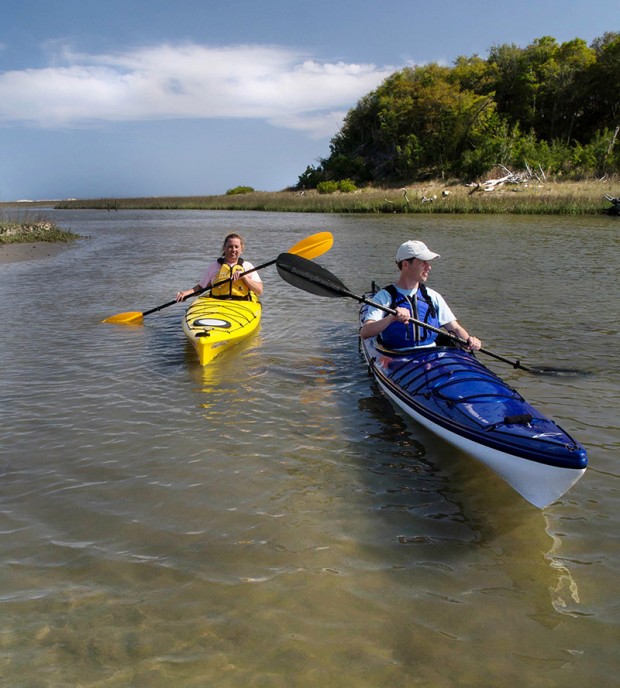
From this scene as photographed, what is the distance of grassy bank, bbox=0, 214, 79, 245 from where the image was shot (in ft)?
64.4

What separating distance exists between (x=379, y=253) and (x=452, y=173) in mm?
38400


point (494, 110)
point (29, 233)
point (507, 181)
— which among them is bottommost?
point (29, 233)

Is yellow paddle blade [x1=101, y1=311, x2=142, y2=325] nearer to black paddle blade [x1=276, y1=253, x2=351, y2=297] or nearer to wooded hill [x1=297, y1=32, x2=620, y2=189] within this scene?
black paddle blade [x1=276, y1=253, x2=351, y2=297]

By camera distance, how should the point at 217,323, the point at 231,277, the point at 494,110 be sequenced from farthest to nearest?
1. the point at 494,110
2. the point at 231,277
3. the point at 217,323

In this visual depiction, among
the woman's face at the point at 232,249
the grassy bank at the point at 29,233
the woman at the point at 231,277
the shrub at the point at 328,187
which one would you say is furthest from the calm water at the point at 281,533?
the shrub at the point at 328,187

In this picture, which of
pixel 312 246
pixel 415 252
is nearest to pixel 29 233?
pixel 312 246

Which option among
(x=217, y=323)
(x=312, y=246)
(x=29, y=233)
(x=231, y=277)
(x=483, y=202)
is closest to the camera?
(x=217, y=323)

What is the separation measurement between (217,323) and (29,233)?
17.1m

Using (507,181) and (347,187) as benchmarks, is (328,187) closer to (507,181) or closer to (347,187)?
(347,187)

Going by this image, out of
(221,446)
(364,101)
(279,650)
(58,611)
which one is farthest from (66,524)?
(364,101)

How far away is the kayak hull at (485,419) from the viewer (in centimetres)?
308

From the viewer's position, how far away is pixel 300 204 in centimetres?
4019

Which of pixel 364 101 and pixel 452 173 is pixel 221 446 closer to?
pixel 452 173

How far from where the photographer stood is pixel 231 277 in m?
7.97
